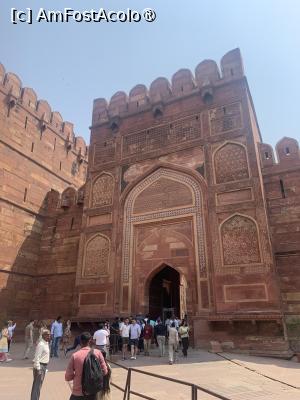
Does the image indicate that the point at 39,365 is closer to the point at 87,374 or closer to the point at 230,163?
the point at 87,374

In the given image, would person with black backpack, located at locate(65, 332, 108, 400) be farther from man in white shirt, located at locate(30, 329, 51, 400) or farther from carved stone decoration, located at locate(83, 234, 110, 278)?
carved stone decoration, located at locate(83, 234, 110, 278)

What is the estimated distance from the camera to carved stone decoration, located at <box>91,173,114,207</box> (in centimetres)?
1191

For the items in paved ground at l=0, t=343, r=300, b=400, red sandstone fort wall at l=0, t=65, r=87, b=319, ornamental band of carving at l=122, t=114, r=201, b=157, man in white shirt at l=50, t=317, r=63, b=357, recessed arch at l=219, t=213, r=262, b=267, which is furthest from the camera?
red sandstone fort wall at l=0, t=65, r=87, b=319

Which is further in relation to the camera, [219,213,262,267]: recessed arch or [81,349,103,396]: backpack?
[219,213,262,267]: recessed arch

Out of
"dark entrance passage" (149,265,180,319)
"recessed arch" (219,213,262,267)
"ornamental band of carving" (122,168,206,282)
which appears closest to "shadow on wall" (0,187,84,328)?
"ornamental band of carving" (122,168,206,282)

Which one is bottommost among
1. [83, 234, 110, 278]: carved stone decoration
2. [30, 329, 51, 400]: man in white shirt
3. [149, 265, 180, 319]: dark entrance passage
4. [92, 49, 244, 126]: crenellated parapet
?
[30, 329, 51, 400]: man in white shirt

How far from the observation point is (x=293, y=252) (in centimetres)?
905

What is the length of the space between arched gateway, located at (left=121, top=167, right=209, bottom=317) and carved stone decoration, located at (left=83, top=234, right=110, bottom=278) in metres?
0.71

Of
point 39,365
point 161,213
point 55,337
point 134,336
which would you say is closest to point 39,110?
point 161,213

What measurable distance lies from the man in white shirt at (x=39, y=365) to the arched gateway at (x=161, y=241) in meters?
5.84

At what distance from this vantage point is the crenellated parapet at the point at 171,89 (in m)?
11.5

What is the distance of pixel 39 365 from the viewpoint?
3551 millimetres

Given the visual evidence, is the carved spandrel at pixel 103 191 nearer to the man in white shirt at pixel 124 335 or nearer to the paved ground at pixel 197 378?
the man in white shirt at pixel 124 335

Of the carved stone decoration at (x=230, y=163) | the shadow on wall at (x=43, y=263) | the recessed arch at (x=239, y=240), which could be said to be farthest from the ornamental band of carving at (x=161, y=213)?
the shadow on wall at (x=43, y=263)
